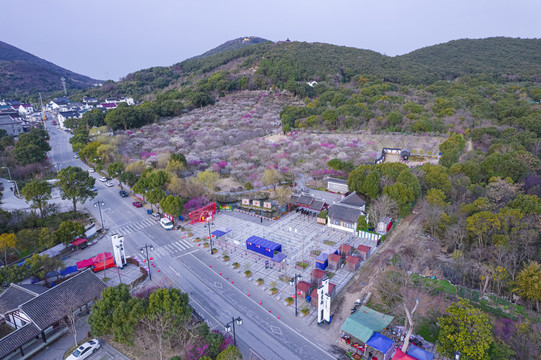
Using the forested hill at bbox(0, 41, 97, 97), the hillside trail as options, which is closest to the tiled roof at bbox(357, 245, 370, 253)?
the hillside trail

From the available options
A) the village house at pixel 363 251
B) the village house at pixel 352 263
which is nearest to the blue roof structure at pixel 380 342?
the village house at pixel 352 263

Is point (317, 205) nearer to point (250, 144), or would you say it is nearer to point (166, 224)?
point (166, 224)

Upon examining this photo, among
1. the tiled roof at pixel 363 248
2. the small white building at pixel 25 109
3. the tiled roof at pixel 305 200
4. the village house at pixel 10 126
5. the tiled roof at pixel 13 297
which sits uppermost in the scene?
the small white building at pixel 25 109

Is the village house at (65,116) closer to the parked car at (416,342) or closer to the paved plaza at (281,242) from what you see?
the paved plaza at (281,242)

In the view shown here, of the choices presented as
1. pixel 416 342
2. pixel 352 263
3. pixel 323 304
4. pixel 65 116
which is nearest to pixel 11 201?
pixel 323 304

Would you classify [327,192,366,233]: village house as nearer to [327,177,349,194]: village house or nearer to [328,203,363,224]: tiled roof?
[328,203,363,224]: tiled roof

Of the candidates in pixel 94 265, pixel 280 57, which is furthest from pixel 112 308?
pixel 280 57

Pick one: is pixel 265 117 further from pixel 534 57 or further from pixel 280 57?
pixel 534 57

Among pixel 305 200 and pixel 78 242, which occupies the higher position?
pixel 305 200
